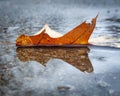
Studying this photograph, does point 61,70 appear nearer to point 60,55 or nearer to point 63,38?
point 60,55

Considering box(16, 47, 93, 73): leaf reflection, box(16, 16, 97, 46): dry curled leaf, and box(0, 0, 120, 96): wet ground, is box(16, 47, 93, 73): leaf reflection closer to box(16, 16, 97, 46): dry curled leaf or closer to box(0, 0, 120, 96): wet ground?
box(0, 0, 120, 96): wet ground

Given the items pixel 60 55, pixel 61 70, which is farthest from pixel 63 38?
pixel 61 70

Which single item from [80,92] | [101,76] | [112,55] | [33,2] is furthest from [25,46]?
[33,2]

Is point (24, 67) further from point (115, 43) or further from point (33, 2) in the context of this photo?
point (33, 2)

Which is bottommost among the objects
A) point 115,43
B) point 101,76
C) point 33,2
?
point 33,2

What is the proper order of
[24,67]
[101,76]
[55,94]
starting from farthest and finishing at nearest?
[24,67] → [101,76] → [55,94]

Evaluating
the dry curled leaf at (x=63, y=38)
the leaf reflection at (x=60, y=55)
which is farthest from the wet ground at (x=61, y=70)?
the dry curled leaf at (x=63, y=38)
